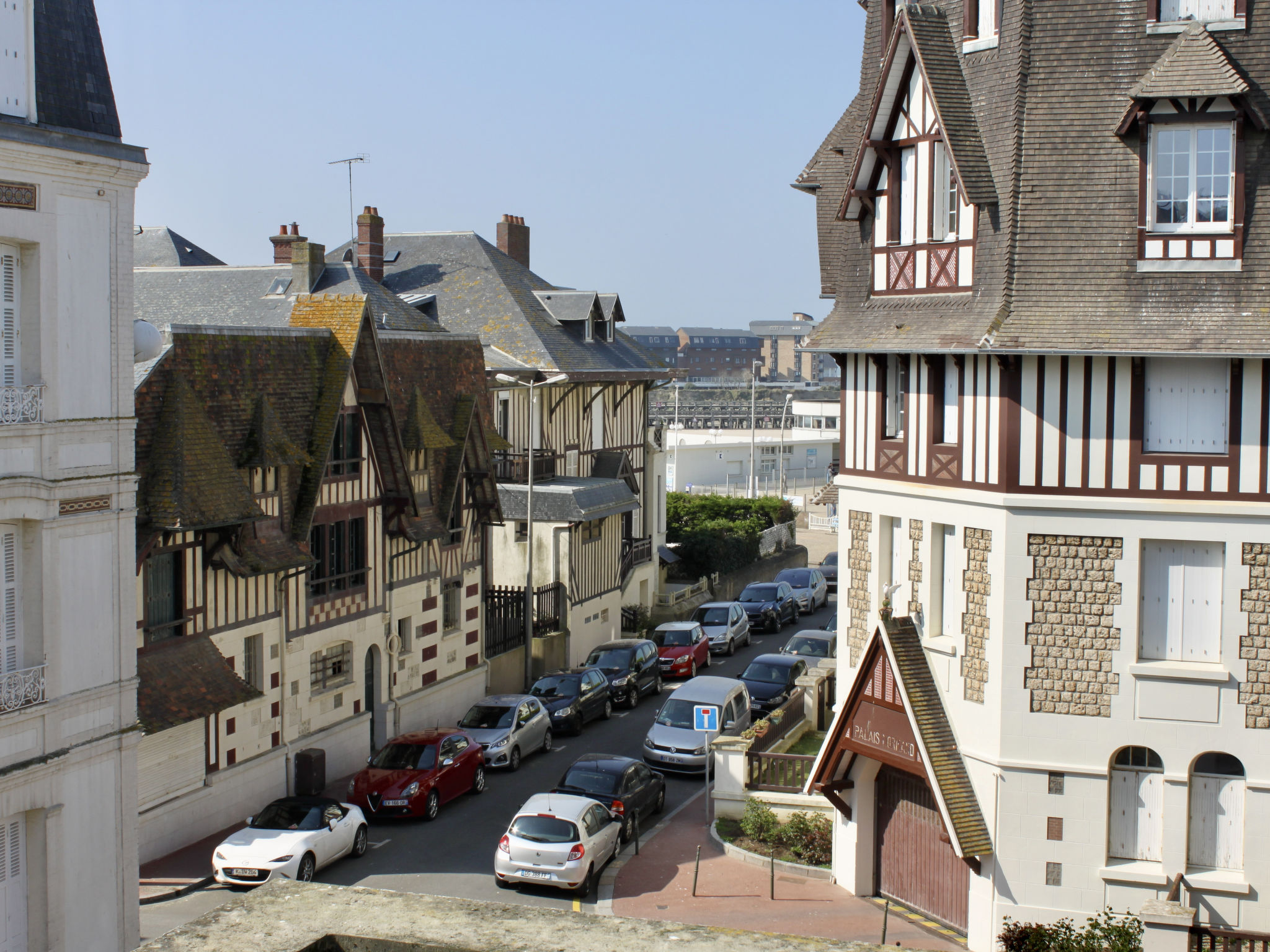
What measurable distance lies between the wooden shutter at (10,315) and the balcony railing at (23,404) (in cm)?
13

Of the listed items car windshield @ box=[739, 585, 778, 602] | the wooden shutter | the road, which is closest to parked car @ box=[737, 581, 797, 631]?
car windshield @ box=[739, 585, 778, 602]

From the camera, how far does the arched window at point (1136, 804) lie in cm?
1648

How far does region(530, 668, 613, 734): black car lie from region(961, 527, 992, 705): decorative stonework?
14325mm

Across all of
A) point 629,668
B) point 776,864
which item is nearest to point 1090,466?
point 776,864

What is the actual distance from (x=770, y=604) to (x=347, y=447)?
832 inches

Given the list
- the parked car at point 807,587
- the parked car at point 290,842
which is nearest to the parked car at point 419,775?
the parked car at point 290,842

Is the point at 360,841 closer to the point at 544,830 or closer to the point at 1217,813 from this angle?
the point at 544,830

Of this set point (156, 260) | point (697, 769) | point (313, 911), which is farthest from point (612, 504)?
point (313, 911)

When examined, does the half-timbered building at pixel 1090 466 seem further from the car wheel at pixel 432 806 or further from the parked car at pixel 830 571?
the parked car at pixel 830 571

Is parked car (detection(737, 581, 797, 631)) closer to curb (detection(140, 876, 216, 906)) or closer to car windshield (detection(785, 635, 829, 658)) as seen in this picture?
car windshield (detection(785, 635, 829, 658))

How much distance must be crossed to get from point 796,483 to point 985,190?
79494mm

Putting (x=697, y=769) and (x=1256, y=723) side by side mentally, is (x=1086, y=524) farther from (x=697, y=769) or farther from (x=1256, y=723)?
(x=697, y=769)

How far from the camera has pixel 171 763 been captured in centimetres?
2142

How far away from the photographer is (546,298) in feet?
138
